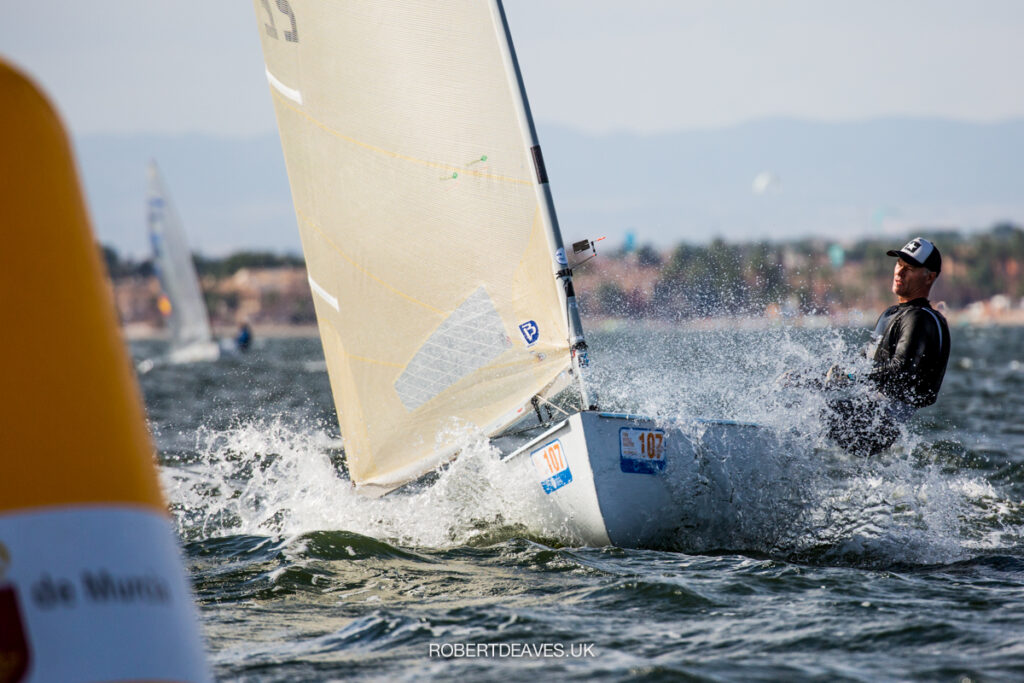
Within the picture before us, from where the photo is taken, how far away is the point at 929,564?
502 centimetres

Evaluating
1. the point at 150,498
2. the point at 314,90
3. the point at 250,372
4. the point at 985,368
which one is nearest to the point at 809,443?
the point at 314,90

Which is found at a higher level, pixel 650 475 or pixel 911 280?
pixel 911 280

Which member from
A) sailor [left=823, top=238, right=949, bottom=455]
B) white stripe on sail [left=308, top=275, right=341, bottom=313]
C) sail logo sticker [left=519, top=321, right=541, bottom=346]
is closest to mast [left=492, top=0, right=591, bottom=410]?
sail logo sticker [left=519, top=321, right=541, bottom=346]

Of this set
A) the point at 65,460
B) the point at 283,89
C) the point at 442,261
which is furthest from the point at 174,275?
the point at 65,460

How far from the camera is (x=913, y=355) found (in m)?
5.23

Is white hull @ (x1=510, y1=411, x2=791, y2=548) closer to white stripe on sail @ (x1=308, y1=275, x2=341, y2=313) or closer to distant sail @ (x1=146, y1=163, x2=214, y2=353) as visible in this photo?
white stripe on sail @ (x1=308, y1=275, x2=341, y2=313)

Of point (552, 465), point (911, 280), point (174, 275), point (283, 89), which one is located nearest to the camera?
point (552, 465)

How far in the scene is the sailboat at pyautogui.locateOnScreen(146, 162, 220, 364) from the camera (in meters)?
27.8

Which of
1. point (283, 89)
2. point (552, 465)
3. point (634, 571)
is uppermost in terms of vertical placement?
point (283, 89)

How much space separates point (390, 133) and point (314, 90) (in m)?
0.62

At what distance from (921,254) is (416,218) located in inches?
111

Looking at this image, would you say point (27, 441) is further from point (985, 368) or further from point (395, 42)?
point (985, 368)

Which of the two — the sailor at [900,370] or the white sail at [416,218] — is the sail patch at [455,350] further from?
the sailor at [900,370]

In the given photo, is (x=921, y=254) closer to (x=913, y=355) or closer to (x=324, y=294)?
(x=913, y=355)
